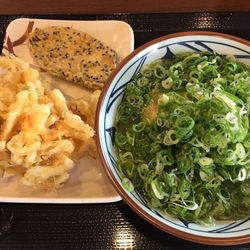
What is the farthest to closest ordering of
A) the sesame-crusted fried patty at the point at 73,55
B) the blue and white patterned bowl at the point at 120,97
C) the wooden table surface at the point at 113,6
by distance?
1. the wooden table surface at the point at 113,6
2. the sesame-crusted fried patty at the point at 73,55
3. the blue and white patterned bowl at the point at 120,97

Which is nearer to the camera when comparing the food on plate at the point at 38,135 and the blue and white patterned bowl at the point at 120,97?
the blue and white patterned bowl at the point at 120,97

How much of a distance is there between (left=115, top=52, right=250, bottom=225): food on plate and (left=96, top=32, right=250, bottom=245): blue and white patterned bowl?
40 mm

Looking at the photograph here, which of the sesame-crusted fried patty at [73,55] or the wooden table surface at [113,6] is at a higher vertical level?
the wooden table surface at [113,6]

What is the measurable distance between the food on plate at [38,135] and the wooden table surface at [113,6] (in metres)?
0.68

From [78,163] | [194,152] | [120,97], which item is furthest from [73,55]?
[194,152]

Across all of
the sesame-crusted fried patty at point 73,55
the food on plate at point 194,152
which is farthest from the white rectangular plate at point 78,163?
the food on plate at point 194,152

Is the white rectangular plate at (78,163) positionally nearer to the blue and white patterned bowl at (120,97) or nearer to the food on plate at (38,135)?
the food on plate at (38,135)

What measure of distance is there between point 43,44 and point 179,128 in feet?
2.99

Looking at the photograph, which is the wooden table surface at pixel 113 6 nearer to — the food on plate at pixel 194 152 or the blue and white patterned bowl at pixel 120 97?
the blue and white patterned bowl at pixel 120 97

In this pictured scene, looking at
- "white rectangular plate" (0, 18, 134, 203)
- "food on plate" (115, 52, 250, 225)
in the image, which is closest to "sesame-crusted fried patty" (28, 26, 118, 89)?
"white rectangular plate" (0, 18, 134, 203)

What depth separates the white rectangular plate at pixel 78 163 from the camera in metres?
1.63

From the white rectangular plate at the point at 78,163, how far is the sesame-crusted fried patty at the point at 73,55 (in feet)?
0.15

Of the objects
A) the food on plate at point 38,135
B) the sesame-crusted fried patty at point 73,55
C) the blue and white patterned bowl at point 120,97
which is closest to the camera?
the blue and white patterned bowl at point 120,97

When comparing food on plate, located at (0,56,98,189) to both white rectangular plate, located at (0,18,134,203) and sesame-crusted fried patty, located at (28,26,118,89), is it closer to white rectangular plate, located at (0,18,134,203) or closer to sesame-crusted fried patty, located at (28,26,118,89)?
white rectangular plate, located at (0,18,134,203)
